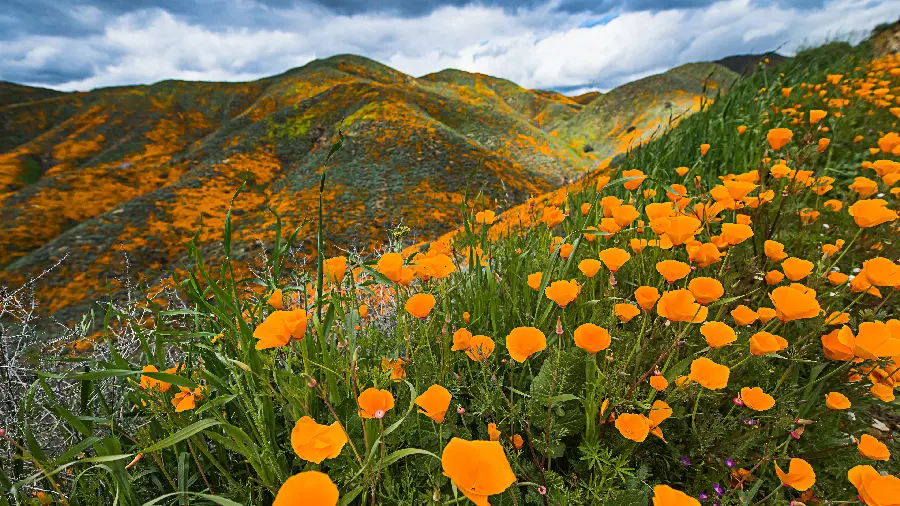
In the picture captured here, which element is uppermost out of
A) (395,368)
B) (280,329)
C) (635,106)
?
(635,106)

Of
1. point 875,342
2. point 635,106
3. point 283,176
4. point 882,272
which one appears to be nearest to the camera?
point 875,342

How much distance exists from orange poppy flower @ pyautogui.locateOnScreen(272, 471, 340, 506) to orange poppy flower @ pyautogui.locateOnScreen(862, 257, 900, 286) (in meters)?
1.94

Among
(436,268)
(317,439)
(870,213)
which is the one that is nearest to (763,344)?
(870,213)

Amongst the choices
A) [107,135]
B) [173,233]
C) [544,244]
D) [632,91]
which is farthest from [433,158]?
[107,135]

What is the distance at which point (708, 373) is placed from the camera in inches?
47.7

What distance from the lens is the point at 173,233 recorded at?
1084cm

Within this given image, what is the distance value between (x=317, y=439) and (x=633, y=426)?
95cm

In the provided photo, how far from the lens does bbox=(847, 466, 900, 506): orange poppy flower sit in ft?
3.07

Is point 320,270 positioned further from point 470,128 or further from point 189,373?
point 470,128

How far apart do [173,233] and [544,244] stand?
38.8 ft

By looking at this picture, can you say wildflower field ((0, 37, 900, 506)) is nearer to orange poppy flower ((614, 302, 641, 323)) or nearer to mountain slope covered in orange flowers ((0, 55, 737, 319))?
orange poppy flower ((614, 302, 641, 323))

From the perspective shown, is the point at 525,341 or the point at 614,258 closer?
the point at 525,341

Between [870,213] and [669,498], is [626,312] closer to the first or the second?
[669,498]

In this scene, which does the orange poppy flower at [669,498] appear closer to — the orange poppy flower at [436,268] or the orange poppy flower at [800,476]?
the orange poppy flower at [800,476]
